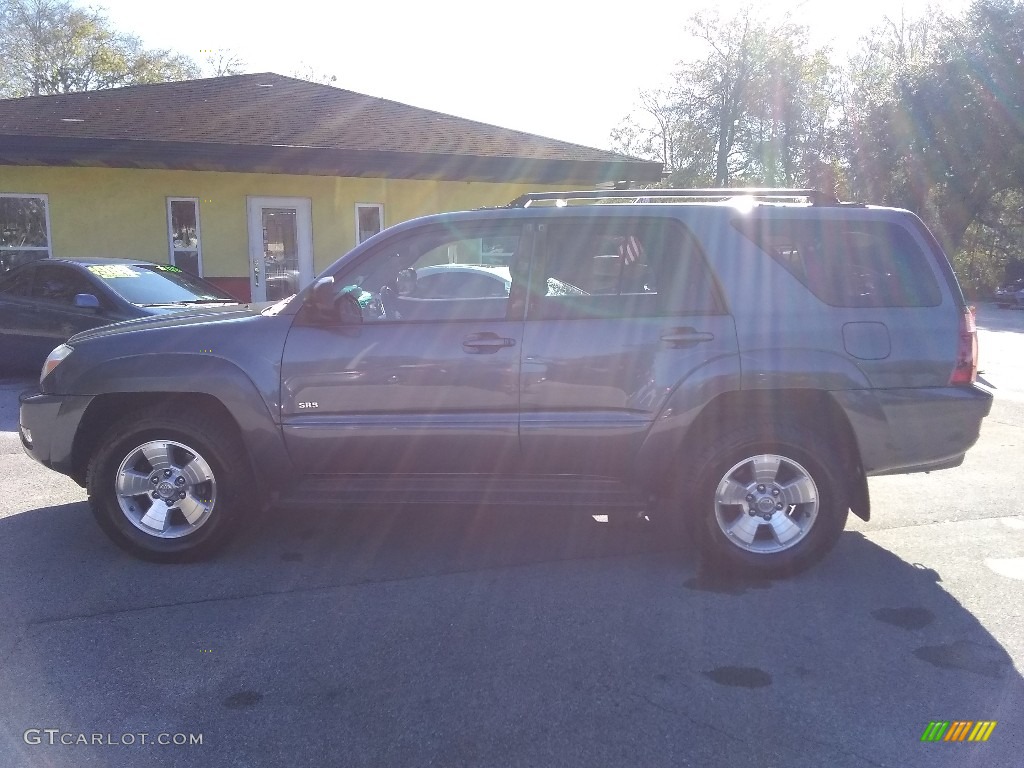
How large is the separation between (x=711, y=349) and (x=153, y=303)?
7086mm

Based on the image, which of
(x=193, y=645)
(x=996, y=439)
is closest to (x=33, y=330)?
(x=193, y=645)

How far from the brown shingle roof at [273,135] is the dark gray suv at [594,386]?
32.4 ft

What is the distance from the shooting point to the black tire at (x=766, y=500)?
14.6ft

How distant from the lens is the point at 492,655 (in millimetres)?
3699

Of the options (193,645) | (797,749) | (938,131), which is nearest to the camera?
(797,749)

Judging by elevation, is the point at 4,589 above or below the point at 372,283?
below

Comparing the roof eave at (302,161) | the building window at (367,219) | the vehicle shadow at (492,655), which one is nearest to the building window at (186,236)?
the roof eave at (302,161)

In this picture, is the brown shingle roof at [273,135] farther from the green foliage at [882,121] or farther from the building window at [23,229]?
the green foliage at [882,121]

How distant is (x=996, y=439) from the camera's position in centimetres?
784

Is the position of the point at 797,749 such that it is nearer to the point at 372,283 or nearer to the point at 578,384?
the point at 578,384

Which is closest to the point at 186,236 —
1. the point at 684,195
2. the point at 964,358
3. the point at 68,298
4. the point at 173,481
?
the point at 68,298

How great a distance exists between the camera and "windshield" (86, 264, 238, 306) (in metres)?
9.56

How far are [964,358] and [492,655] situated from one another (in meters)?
2.83

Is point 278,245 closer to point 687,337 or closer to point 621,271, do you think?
point 621,271
